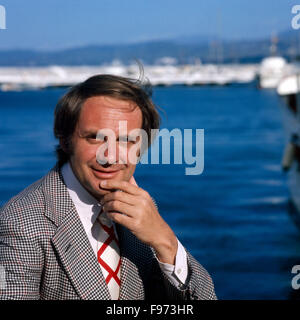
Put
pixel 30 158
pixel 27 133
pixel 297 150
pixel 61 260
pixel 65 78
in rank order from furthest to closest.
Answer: pixel 65 78 < pixel 27 133 < pixel 30 158 < pixel 297 150 < pixel 61 260

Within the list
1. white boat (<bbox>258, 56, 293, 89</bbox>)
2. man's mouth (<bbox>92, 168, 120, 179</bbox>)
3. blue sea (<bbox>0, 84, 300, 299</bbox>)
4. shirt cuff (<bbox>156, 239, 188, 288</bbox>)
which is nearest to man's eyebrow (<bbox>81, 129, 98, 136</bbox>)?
man's mouth (<bbox>92, 168, 120, 179</bbox>)

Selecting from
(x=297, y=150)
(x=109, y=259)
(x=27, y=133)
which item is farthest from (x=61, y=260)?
(x=27, y=133)

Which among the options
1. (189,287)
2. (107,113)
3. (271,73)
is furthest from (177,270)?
(271,73)

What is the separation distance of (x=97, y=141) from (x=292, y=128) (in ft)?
31.5

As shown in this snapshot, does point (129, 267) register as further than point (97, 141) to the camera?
Yes

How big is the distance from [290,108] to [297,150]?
122 centimetres

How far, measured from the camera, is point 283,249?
11.1m

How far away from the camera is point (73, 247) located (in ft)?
6.03

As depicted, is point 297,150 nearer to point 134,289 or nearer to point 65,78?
point 134,289

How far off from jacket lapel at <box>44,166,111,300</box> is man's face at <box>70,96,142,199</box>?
10 centimetres

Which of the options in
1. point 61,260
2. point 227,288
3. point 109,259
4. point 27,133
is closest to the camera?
A: point 61,260

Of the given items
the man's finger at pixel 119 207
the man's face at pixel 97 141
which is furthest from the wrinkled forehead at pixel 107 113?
the man's finger at pixel 119 207

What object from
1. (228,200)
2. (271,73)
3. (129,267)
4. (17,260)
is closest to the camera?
(17,260)

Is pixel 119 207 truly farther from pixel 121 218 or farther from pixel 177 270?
pixel 177 270
